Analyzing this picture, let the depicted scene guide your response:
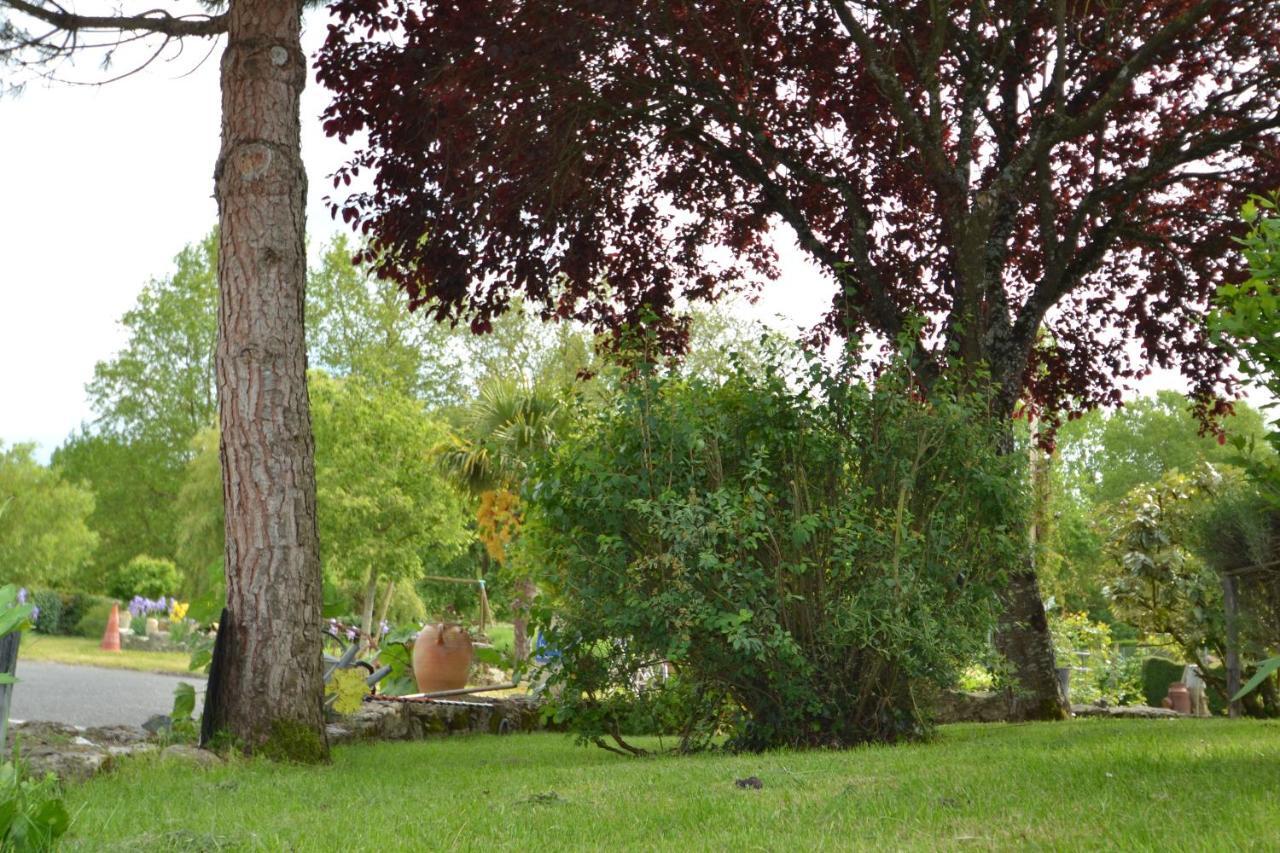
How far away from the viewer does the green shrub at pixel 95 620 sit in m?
31.0

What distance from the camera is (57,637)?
3109cm

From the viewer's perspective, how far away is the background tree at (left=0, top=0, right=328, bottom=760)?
6965 millimetres

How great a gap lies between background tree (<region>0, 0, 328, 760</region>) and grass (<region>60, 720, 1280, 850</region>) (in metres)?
0.57

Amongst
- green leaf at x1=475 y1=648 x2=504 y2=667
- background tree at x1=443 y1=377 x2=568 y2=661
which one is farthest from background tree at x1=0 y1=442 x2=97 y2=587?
green leaf at x1=475 y1=648 x2=504 y2=667

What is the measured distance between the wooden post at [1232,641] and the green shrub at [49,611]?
88.7ft

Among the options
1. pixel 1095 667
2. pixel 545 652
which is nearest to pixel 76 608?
pixel 1095 667

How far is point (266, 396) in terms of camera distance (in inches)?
281

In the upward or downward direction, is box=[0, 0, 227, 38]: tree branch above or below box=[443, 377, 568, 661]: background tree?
above

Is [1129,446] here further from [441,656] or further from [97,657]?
[441,656]

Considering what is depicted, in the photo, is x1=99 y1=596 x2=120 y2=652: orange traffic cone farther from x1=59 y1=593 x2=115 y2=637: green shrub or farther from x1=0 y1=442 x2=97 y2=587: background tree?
x1=0 y1=442 x2=97 y2=587: background tree

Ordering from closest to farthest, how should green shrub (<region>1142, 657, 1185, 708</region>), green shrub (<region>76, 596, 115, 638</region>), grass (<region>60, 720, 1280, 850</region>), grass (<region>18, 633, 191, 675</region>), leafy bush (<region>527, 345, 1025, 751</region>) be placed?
grass (<region>60, 720, 1280, 850</region>), leafy bush (<region>527, 345, 1025, 751</region>), green shrub (<region>1142, 657, 1185, 708</region>), grass (<region>18, 633, 191, 675</region>), green shrub (<region>76, 596, 115, 638</region>)

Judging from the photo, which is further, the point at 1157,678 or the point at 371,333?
the point at 371,333

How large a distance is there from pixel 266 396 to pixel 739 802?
4.29 meters

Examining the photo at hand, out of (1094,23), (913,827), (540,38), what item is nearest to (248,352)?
(540,38)
